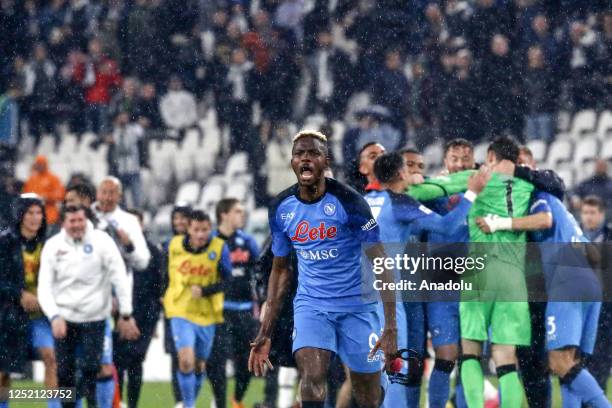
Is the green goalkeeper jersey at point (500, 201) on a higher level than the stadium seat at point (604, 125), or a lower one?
lower

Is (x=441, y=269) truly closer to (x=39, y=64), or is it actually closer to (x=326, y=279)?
(x=326, y=279)

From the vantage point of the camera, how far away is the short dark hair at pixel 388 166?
9625 millimetres

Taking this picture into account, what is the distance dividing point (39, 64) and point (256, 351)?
42.5 feet

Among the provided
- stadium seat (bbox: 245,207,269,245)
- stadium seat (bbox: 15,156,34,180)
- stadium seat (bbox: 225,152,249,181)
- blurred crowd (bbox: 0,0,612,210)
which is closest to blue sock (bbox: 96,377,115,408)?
stadium seat (bbox: 245,207,269,245)

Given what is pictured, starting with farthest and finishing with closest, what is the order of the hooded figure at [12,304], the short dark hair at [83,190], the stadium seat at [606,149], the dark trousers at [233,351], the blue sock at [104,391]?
the stadium seat at [606,149] → the dark trousers at [233,351] → the short dark hair at [83,190] → the blue sock at [104,391] → the hooded figure at [12,304]

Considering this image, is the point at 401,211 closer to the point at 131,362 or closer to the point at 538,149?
the point at 131,362

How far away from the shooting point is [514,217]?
998 centimetres

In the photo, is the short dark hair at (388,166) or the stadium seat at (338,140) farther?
the stadium seat at (338,140)

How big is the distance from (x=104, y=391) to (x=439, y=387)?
279cm

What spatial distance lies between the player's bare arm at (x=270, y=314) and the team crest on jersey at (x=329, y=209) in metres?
0.42

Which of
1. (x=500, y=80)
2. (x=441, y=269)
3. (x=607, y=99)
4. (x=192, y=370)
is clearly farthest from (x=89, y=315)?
(x=607, y=99)

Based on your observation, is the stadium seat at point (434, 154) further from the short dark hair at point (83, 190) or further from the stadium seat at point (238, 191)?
the short dark hair at point (83, 190)

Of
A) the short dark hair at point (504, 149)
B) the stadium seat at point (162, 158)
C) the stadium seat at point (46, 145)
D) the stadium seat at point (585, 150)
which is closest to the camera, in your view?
the short dark hair at point (504, 149)

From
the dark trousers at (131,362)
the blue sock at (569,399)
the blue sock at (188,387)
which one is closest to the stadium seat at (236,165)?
the dark trousers at (131,362)
